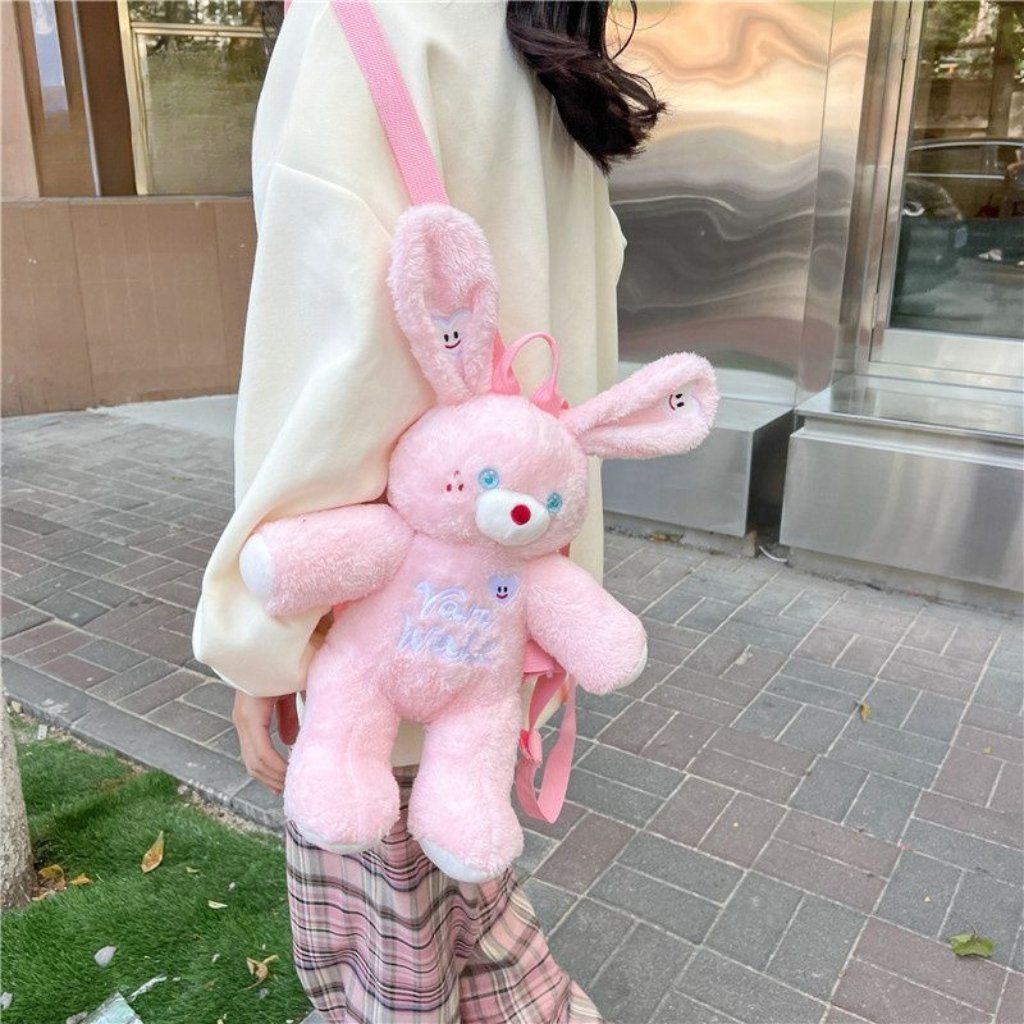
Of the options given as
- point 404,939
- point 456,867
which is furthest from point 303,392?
point 404,939

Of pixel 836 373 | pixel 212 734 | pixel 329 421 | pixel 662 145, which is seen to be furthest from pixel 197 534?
pixel 329 421

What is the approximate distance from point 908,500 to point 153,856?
3.16 m

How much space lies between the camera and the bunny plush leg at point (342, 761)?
125 cm

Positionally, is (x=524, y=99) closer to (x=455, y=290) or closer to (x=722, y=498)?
(x=455, y=290)

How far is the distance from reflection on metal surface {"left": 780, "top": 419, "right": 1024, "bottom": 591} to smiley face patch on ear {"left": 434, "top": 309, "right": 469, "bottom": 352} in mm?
3395

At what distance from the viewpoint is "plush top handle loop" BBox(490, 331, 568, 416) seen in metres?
1.31

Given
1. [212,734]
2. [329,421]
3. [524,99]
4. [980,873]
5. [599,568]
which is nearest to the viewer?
[329,421]

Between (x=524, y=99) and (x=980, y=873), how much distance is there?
2.35 metres

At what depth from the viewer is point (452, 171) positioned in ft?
4.20

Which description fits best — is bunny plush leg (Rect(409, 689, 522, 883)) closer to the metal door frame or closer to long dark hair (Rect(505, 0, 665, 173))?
long dark hair (Rect(505, 0, 665, 173))

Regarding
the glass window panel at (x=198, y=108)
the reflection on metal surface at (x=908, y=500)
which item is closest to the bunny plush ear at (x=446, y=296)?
the reflection on metal surface at (x=908, y=500)

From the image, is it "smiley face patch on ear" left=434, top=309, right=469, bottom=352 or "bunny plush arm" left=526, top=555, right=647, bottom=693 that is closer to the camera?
"smiley face patch on ear" left=434, top=309, right=469, bottom=352

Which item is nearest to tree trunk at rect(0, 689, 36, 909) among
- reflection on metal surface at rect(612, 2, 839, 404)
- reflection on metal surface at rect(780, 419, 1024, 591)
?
reflection on metal surface at rect(780, 419, 1024, 591)

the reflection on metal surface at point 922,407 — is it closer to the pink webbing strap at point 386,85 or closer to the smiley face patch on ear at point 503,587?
the smiley face patch on ear at point 503,587
